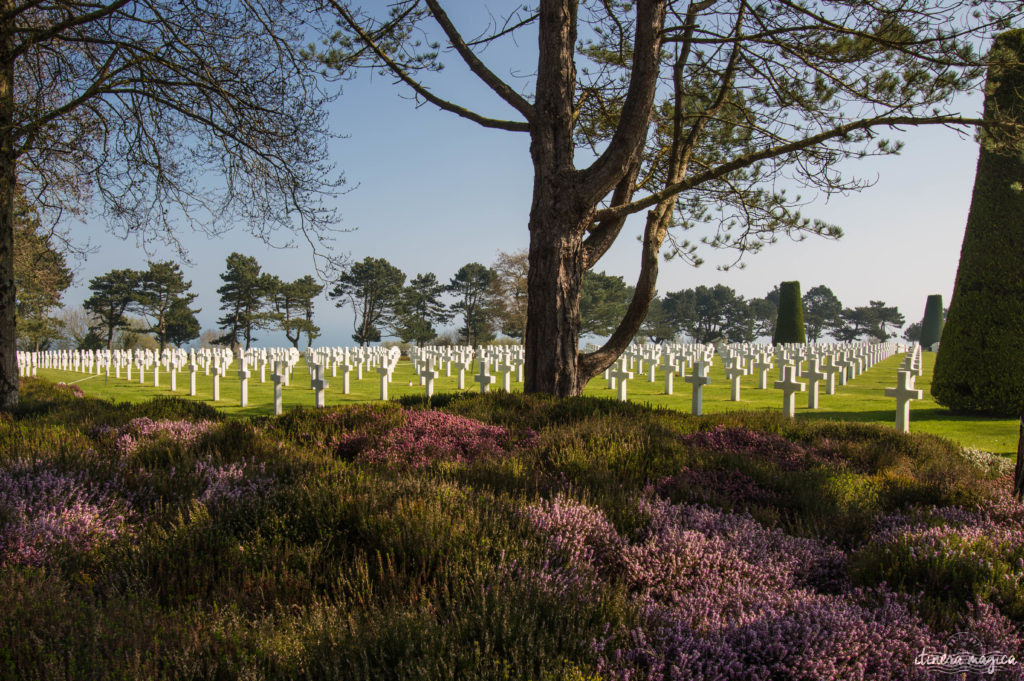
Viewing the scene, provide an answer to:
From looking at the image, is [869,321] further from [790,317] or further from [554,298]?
[554,298]

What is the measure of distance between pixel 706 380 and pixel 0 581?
11.0 metres

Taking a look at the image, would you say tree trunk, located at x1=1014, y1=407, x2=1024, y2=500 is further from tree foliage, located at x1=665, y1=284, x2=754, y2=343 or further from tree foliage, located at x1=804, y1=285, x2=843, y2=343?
tree foliage, located at x1=804, y1=285, x2=843, y2=343

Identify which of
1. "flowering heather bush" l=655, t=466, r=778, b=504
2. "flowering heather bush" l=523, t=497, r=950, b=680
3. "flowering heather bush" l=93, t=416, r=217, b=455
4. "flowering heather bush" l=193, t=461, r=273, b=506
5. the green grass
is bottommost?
the green grass

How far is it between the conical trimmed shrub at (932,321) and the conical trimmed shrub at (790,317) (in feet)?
75.8

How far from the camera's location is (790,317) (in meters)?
38.5

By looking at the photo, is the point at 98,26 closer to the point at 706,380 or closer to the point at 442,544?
the point at 442,544

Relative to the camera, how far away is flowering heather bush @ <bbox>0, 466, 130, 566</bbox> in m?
3.08

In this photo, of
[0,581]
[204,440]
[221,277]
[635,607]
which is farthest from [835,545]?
[221,277]

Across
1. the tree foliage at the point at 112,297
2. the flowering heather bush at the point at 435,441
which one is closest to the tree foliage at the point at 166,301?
the tree foliage at the point at 112,297

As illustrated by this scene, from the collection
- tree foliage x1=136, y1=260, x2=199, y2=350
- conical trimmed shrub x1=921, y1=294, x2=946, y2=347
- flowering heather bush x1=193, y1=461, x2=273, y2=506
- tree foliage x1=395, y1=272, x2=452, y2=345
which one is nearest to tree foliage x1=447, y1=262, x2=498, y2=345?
tree foliage x1=395, y1=272, x2=452, y2=345

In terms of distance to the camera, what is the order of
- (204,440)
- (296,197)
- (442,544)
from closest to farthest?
(442,544), (204,440), (296,197)

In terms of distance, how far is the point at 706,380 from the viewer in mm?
11719

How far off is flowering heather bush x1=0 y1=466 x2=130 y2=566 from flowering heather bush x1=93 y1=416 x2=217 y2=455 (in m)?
1.15

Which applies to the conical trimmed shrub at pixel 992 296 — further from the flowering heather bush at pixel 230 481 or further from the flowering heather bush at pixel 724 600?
the flowering heather bush at pixel 230 481
